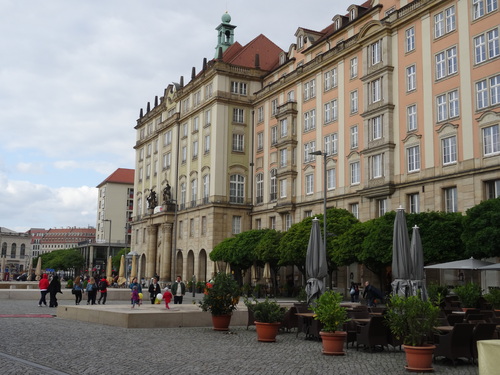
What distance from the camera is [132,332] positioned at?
18812mm

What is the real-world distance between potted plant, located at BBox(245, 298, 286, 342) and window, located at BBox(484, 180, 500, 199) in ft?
65.4

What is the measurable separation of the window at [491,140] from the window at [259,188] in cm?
2827

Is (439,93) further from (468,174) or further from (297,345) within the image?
(297,345)

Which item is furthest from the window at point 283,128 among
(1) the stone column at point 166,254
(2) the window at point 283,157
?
(1) the stone column at point 166,254

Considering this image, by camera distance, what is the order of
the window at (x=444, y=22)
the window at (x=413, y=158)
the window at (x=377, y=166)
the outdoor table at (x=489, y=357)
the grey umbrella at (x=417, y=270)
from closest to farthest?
the outdoor table at (x=489, y=357) < the grey umbrella at (x=417, y=270) < the window at (x=444, y=22) < the window at (x=413, y=158) < the window at (x=377, y=166)

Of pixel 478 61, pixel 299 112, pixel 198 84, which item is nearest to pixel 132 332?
pixel 478 61

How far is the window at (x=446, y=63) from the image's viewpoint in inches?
1404

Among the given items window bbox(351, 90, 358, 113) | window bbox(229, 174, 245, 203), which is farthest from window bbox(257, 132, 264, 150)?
window bbox(351, 90, 358, 113)

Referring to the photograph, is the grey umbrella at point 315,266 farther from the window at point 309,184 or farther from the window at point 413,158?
the window at point 309,184

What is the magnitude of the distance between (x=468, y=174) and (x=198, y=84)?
39.0 meters

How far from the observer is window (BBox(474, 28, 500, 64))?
3278 cm

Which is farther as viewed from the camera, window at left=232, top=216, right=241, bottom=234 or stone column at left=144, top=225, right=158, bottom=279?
stone column at left=144, top=225, right=158, bottom=279

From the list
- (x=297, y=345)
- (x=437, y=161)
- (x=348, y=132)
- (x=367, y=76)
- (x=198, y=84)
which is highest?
(x=198, y=84)

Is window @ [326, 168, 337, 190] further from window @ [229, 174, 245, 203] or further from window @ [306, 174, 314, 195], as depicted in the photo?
window @ [229, 174, 245, 203]
